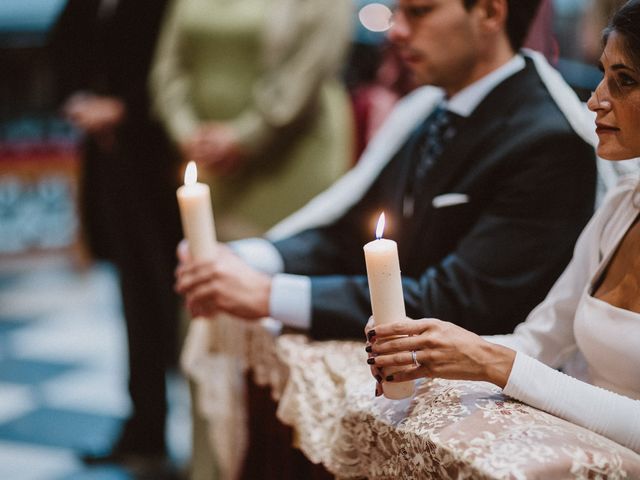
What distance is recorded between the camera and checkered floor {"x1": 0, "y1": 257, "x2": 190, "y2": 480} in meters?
2.94

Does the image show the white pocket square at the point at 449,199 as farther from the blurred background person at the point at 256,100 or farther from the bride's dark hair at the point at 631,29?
the blurred background person at the point at 256,100

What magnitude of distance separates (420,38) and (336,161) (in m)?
1.25

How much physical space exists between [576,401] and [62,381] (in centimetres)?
302

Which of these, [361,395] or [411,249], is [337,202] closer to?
[411,249]

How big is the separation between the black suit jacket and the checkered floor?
65.4 inches

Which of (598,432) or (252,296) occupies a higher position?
(252,296)

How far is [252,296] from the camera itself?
1.57m

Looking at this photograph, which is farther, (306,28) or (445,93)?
(306,28)

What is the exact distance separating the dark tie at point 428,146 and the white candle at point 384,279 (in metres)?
0.58

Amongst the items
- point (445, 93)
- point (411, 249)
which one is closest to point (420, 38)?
point (445, 93)

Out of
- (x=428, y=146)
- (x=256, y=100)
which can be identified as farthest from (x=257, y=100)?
(x=428, y=146)

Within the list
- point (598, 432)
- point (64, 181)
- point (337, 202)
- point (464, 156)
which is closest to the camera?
point (598, 432)

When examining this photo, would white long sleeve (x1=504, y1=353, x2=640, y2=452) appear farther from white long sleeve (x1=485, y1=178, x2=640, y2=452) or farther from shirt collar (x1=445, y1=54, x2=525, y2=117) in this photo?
shirt collar (x1=445, y1=54, x2=525, y2=117)

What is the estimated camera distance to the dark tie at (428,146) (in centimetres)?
164
